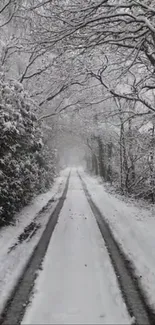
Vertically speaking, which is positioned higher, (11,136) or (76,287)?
(11,136)

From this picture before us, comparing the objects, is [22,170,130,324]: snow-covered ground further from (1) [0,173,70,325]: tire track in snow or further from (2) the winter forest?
(2) the winter forest

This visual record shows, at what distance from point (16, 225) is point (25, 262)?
3.96 meters

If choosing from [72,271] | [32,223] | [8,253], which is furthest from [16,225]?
[72,271]

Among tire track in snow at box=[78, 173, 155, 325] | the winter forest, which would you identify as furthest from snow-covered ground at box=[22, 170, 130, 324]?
the winter forest

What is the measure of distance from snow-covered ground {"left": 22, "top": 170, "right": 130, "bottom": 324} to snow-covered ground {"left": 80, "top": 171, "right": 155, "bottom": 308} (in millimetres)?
579

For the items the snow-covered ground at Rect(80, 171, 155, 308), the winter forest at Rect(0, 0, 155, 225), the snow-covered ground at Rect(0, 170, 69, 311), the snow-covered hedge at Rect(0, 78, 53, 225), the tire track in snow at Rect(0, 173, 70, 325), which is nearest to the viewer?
the tire track in snow at Rect(0, 173, 70, 325)

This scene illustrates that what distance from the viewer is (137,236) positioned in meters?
9.16

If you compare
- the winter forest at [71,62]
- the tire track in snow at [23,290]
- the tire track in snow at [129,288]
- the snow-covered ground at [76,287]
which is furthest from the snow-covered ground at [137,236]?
the winter forest at [71,62]

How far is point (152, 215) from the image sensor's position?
12.7 metres

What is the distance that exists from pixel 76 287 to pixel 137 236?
3896mm

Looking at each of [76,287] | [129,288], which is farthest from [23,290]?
[129,288]

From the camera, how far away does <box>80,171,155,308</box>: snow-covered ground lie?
620cm

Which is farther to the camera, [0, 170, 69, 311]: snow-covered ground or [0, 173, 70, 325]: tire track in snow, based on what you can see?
[0, 170, 69, 311]: snow-covered ground

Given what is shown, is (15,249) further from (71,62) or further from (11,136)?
(71,62)
